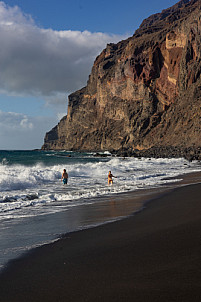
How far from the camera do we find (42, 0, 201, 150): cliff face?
6650 cm

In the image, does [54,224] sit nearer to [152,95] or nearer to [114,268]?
[114,268]

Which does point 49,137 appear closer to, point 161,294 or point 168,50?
point 168,50

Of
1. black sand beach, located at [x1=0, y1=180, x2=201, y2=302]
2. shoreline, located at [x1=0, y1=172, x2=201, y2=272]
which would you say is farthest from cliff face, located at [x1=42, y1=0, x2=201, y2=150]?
black sand beach, located at [x1=0, y1=180, x2=201, y2=302]

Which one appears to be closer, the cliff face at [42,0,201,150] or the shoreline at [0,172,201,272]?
the shoreline at [0,172,201,272]

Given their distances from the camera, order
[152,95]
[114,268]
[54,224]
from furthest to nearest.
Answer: [152,95] → [54,224] → [114,268]

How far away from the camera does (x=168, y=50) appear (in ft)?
252

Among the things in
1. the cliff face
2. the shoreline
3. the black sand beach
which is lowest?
the shoreline

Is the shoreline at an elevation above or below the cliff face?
below

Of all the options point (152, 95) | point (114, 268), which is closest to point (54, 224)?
point (114, 268)

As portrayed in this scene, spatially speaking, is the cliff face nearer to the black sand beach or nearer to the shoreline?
the shoreline

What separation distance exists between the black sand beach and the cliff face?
56.1m

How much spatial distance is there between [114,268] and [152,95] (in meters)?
79.3

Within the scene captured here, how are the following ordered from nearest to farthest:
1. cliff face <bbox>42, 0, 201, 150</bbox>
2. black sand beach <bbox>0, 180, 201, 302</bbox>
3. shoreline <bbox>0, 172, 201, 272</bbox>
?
black sand beach <bbox>0, 180, 201, 302</bbox> → shoreline <bbox>0, 172, 201, 272</bbox> → cliff face <bbox>42, 0, 201, 150</bbox>

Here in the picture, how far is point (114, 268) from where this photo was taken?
3693mm
